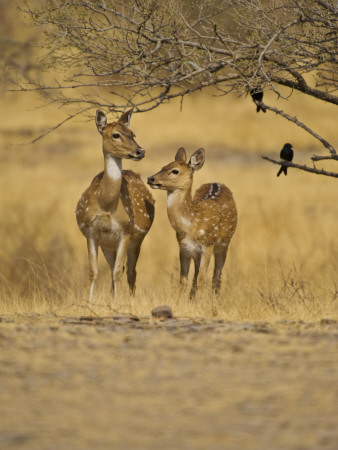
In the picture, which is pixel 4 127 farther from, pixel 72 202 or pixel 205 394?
pixel 205 394

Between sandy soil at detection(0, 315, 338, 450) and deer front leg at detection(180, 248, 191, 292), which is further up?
deer front leg at detection(180, 248, 191, 292)

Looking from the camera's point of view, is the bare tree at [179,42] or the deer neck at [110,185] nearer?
the bare tree at [179,42]

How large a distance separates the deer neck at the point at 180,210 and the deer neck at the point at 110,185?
2.03 feet

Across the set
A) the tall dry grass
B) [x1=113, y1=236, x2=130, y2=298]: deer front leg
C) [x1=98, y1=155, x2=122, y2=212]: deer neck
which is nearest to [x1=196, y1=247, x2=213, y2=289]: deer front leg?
the tall dry grass

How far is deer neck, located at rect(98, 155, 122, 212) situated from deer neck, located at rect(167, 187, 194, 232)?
0.62 m

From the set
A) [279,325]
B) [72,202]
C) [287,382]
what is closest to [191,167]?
[279,325]

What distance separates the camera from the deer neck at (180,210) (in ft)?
34.6

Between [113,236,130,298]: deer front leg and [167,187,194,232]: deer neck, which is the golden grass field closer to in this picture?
[113,236,130,298]: deer front leg

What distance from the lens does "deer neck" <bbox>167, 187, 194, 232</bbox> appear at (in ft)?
34.6

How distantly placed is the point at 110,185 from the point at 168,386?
5562 mm

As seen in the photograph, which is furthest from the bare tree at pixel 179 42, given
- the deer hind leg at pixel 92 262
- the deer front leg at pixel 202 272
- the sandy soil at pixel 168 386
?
the sandy soil at pixel 168 386

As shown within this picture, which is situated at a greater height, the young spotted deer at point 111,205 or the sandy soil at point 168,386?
the young spotted deer at point 111,205

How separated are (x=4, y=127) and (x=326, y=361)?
92.9ft

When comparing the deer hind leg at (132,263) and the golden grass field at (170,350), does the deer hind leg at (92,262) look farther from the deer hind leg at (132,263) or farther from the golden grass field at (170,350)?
the deer hind leg at (132,263)
